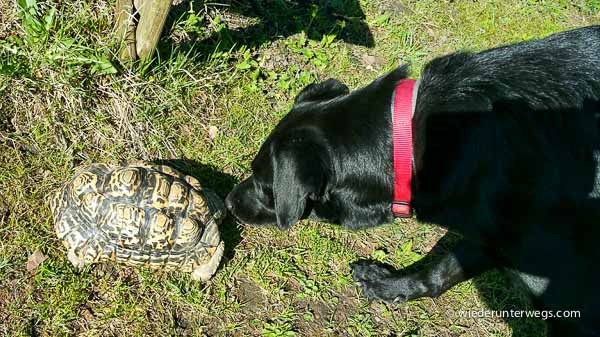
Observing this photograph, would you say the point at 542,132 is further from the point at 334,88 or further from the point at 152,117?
the point at 152,117

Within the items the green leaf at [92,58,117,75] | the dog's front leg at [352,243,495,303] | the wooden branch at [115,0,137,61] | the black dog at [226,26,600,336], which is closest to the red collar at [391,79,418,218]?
the black dog at [226,26,600,336]

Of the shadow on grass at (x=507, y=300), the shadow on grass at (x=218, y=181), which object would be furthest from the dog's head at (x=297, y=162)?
the shadow on grass at (x=507, y=300)

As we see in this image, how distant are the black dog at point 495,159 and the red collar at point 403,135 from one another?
0.13 feet

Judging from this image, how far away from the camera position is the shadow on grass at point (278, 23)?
4707 millimetres

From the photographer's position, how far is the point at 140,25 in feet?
13.0

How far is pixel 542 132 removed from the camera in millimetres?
3020

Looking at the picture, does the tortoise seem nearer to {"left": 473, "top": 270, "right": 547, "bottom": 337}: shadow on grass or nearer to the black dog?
the black dog

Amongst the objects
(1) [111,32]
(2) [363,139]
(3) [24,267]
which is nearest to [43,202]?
(3) [24,267]

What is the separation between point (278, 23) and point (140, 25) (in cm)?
153

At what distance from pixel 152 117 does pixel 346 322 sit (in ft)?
6.39

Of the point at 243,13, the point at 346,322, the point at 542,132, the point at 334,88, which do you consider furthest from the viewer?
the point at 243,13

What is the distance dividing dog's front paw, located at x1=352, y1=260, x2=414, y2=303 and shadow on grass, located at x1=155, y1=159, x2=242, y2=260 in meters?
0.89

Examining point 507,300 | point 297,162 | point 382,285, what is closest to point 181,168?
point 297,162

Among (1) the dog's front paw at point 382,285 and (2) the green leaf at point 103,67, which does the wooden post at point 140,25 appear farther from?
(1) the dog's front paw at point 382,285
